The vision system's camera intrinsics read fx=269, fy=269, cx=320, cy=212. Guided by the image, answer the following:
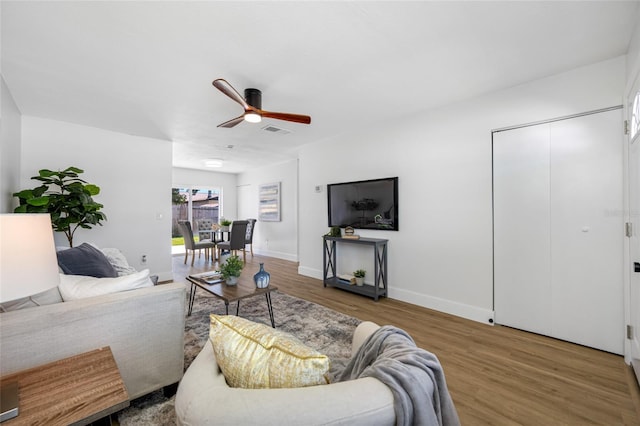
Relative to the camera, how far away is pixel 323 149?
4.66 m

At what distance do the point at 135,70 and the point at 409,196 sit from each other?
3.18 metres

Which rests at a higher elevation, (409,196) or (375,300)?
(409,196)

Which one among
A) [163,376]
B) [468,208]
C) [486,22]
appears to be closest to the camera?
[163,376]

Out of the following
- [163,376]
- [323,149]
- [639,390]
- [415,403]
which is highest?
[323,149]

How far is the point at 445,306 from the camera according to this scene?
313 centimetres

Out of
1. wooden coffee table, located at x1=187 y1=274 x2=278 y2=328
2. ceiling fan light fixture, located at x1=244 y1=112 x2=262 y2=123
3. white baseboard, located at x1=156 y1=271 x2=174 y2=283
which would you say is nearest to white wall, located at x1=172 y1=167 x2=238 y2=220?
white baseboard, located at x1=156 y1=271 x2=174 y2=283

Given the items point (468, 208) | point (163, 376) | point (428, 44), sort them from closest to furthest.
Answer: point (163, 376) → point (428, 44) → point (468, 208)

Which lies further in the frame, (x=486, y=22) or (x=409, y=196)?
(x=409, y=196)

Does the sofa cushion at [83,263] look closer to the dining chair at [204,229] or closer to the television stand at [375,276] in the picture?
the television stand at [375,276]

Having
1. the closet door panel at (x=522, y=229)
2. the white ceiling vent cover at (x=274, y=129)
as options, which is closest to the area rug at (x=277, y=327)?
the closet door panel at (x=522, y=229)

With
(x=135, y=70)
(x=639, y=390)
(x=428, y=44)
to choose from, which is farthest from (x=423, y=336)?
(x=135, y=70)

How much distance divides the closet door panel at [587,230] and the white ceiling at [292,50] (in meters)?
0.64

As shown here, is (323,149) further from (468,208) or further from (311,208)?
(468,208)

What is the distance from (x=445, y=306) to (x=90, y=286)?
10.8 feet
